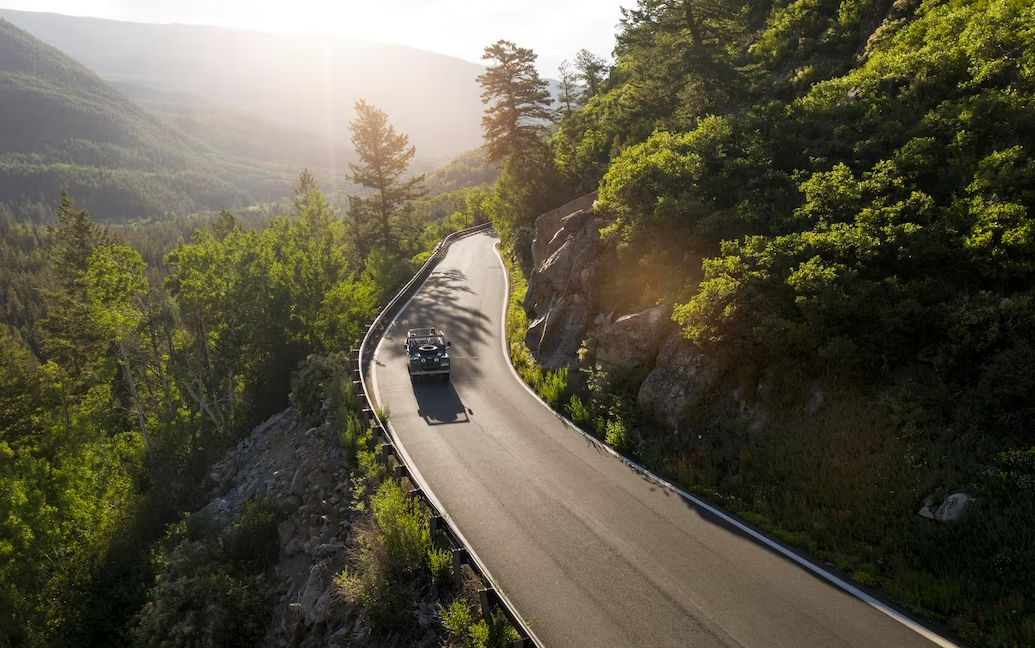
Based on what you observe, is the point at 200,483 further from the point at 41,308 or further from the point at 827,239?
the point at 41,308

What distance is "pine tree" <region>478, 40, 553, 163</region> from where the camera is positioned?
41.4 metres

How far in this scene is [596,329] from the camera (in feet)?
68.9

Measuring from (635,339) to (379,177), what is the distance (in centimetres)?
3954

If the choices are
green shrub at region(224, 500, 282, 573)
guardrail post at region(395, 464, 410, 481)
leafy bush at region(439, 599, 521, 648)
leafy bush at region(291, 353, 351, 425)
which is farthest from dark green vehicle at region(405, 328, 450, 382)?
leafy bush at region(439, 599, 521, 648)

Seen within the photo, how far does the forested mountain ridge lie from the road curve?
1.12 meters

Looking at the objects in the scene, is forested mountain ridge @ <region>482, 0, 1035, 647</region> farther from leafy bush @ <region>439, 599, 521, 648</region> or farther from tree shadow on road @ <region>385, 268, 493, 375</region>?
leafy bush @ <region>439, 599, 521, 648</region>

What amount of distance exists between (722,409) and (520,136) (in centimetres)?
3259

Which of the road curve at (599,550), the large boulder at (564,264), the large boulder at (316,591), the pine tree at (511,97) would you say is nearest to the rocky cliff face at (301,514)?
the large boulder at (316,591)

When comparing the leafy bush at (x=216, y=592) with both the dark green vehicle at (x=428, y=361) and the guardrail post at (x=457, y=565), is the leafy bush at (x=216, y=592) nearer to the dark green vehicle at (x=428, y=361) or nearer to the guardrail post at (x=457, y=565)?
the dark green vehicle at (x=428, y=361)

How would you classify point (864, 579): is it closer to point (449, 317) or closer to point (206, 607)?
point (206, 607)

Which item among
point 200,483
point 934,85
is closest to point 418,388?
point 200,483


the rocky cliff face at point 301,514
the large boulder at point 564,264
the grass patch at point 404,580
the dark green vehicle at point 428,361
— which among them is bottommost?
the rocky cliff face at point 301,514

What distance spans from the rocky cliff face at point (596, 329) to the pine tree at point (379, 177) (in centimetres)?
2437

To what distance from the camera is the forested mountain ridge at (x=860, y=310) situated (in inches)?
400
